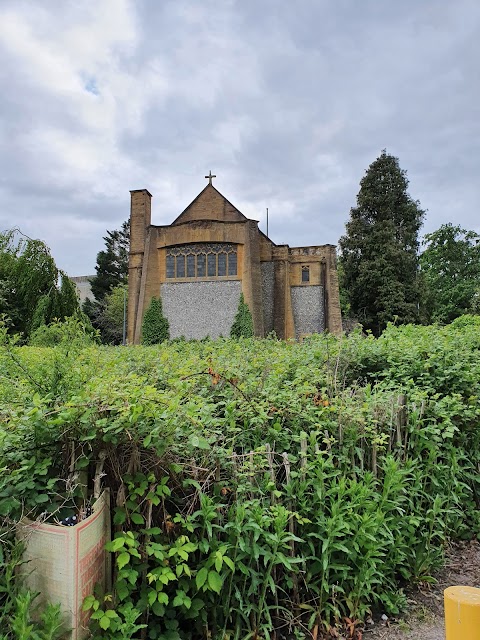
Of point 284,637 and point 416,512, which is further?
point 416,512

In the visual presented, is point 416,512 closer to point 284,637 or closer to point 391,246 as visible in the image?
point 284,637

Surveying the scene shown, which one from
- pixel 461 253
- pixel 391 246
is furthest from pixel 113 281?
pixel 461 253

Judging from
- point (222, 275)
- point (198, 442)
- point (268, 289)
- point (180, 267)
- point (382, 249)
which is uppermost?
point (382, 249)

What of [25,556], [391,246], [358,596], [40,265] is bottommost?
[358,596]

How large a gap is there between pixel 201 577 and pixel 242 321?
28.1 metres

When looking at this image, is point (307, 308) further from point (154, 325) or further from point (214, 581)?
point (214, 581)

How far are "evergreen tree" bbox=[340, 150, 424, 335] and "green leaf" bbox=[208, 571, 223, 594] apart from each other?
31828mm

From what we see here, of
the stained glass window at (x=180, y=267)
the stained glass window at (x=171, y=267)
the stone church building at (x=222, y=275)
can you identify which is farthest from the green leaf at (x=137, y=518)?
the stained glass window at (x=171, y=267)

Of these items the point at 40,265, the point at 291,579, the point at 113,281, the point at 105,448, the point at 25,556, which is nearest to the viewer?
the point at 25,556

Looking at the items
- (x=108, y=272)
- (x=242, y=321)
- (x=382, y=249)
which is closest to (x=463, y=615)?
(x=242, y=321)

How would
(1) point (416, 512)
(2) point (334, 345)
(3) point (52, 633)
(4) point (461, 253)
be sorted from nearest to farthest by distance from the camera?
(3) point (52, 633)
(1) point (416, 512)
(2) point (334, 345)
(4) point (461, 253)

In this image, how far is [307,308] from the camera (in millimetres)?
34438

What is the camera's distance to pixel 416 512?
3352 millimetres

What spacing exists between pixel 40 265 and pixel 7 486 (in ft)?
53.1
